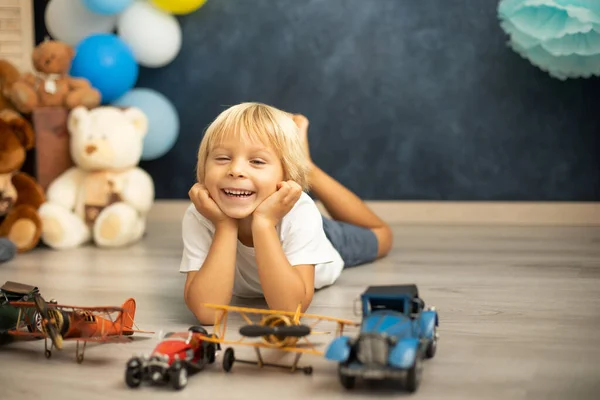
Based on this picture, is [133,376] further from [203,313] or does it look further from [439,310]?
[439,310]

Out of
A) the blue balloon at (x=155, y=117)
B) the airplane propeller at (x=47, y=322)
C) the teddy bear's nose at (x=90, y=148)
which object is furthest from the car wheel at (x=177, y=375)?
the blue balloon at (x=155, y=117)

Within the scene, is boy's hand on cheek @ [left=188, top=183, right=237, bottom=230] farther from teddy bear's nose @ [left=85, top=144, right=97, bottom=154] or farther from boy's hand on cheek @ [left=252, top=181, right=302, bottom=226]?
teddy bear's nose @ [left=85, top=144, right=97, bottom=154]

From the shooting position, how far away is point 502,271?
2.19 meters

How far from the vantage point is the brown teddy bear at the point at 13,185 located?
257 centimetres

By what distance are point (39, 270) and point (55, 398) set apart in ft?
3.56

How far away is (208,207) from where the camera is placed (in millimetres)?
1608

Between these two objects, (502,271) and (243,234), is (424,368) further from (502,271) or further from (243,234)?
(502,271)

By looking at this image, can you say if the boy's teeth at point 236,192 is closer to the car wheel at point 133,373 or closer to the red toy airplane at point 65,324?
the red toy airplane at point 65,324

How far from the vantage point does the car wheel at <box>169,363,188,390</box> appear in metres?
1.27

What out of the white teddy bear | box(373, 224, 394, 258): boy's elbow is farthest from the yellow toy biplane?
the white teddy bear

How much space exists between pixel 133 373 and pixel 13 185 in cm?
158

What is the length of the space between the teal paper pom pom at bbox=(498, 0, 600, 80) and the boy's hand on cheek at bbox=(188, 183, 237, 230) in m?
1.40

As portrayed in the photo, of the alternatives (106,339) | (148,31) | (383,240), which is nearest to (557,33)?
(383,240)

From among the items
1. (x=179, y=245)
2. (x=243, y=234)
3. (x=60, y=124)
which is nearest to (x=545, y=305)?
(x=243, y=234)
